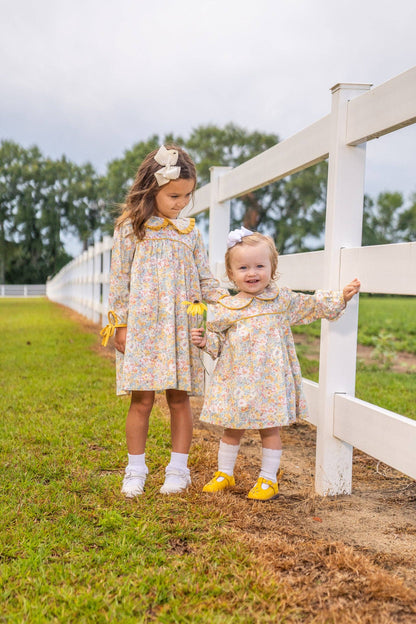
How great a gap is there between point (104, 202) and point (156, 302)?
43777 millimetres

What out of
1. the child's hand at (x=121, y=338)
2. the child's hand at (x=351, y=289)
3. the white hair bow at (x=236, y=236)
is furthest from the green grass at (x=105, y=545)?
the white hair bow at (x=236, y=236)

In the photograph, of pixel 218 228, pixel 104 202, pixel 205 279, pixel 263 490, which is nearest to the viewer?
pixel 263 490

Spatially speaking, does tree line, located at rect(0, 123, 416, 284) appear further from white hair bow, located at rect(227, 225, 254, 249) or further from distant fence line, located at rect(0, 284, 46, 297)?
white hair bow, located at rect(227, 225, 254, 249)

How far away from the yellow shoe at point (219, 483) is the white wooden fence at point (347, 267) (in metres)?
0.42

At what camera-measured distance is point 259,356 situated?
2674 millimetres

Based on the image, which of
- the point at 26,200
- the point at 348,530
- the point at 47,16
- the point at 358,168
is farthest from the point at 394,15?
the point at 26,200

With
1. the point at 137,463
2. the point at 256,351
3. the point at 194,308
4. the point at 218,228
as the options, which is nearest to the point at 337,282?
the point at 256,351

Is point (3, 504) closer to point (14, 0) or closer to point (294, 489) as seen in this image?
point (294, 489)

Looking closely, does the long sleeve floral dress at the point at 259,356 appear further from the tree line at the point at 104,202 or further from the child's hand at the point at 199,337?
the tree line at the point at 104,202

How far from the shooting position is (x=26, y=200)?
46.6 m

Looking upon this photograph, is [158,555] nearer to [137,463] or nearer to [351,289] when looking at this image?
[137,463]

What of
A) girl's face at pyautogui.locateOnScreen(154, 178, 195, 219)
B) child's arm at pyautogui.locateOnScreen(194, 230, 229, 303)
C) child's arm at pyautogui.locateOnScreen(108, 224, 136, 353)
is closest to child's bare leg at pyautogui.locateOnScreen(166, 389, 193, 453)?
child's arm at pyautogui.locateOnScreen(108, 224, 136, 353)

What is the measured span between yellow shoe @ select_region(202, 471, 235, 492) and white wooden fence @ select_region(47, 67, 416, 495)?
0.42 meters

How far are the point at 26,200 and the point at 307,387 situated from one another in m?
46.6
